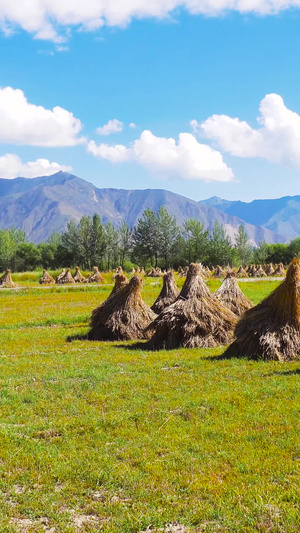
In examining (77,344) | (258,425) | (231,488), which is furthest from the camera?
(77,344)

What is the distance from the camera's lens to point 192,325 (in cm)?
1673

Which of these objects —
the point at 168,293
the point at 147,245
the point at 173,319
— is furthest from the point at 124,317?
the point at 147,245

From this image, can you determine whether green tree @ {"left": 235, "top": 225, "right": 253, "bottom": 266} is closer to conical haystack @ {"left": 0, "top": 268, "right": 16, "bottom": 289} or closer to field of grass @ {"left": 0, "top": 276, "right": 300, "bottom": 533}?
conical haystack @ {"left": 0, "top": 268, "right": 16, "bottom": 289}

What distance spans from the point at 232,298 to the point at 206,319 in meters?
5.40

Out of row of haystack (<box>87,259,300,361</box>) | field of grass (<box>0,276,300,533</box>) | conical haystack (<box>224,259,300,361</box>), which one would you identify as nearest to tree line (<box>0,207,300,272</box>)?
row of haystack (<box>87,259,300,361</box>)

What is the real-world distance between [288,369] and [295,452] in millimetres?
5330

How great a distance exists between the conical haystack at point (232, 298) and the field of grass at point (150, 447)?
8.30 meters

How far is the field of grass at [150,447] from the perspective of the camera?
550 cm

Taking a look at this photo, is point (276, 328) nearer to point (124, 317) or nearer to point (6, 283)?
point (124, 317)

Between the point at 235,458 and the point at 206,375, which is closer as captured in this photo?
the point at 235,458

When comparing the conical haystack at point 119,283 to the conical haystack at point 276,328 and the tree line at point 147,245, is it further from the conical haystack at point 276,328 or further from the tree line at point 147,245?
the tree line at point 147,245

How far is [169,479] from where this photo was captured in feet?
20.6

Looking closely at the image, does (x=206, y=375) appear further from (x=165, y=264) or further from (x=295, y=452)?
(x=165, y=264)

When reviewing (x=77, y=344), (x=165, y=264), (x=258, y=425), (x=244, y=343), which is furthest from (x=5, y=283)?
(x=165, y=264)
